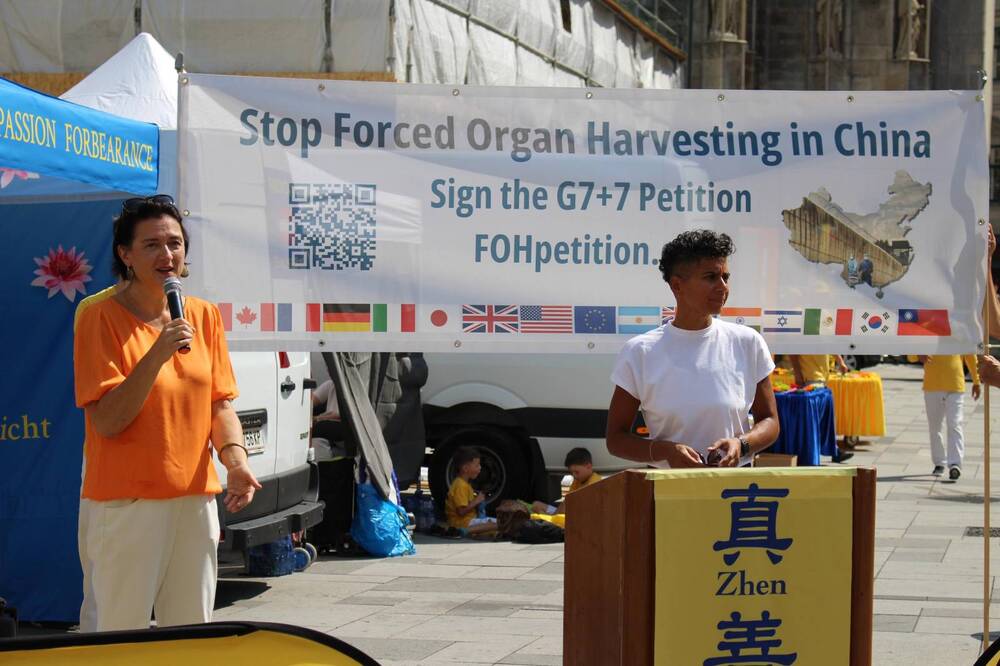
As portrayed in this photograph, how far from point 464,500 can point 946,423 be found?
20.8ft

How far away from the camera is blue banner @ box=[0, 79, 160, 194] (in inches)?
258

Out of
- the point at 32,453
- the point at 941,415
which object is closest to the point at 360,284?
the point at 32,453

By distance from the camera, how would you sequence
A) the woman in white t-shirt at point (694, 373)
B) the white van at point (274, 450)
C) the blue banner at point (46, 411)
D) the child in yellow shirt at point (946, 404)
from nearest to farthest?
the woman in white t-shirt at point (694, 373), the blue banner at point (46, 411), the white van at point (274, 450), the child in yellow shirt at point (946, 404)

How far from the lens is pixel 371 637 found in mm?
8055

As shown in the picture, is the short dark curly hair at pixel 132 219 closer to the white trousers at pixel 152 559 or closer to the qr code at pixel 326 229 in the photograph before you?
the white trousers at pixel 152 559

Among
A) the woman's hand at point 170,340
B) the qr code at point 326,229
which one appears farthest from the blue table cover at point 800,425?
the woman's hand at point 170,340

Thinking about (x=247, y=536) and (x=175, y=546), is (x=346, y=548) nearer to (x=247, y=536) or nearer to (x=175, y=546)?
(x=247, y=536)

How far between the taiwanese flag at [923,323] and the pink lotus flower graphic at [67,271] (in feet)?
14.9

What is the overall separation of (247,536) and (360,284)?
2903mm

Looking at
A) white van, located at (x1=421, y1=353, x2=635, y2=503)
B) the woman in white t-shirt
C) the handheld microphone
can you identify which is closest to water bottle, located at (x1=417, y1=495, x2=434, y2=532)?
white van, located at (x1=421, y1=353, x2=635, y2=503)

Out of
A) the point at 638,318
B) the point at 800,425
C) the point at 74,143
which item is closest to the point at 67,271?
the point at 74,143

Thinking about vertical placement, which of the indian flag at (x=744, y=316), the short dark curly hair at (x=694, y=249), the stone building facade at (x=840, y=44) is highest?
the stone building facade at (x=840, y=44)

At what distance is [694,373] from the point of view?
489cm

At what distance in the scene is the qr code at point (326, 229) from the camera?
6.41 meters
